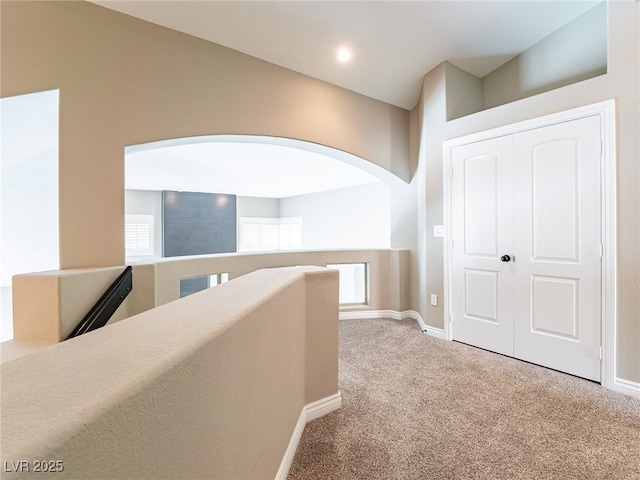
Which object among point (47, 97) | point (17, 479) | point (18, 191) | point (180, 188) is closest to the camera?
point (17, 479)

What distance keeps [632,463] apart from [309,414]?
1.66 metres

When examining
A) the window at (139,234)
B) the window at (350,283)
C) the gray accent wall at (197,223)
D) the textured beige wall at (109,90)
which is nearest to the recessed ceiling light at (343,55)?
the textured beige wall at (109,90)

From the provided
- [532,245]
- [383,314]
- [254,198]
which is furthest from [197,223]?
[532,245]

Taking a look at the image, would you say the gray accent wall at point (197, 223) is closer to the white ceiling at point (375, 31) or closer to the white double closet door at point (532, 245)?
the white ceiling at point (375, 31)

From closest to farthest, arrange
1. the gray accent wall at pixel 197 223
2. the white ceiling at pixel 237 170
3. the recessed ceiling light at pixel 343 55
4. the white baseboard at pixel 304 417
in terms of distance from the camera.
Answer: the white baseboard at pixel 304 417 → the recessed ceiling light at pixel 343 55 → the white ceiling at pixel 237 170 → the gray accent wall at pixel 197 223

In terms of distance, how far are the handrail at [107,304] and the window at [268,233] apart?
20.5 feet

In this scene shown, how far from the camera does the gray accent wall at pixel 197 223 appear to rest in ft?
23.8

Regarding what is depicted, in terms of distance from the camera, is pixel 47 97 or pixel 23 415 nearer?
pixel 23 415

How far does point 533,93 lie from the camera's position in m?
3.03

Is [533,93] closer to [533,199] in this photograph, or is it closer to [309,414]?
[533,199]

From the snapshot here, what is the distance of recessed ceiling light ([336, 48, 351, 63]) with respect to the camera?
2.96 meters

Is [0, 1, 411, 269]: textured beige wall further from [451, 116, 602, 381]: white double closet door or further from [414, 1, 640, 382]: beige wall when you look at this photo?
[414, 1, 640, 382]: beige wall

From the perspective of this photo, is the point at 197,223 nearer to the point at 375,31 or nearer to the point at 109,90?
the point at 109,90

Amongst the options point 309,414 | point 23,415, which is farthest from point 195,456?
point 309,414
